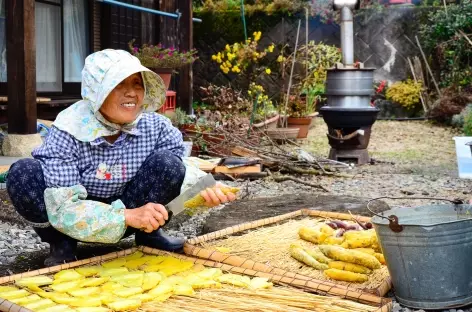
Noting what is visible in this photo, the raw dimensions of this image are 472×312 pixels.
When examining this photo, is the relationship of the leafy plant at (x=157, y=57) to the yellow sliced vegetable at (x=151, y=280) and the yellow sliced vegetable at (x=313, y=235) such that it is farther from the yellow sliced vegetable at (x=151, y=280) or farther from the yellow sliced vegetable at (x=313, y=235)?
the yellow sliced vegetable at (x=151, y=280)

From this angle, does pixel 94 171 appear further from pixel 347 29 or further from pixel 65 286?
pixel 347 29

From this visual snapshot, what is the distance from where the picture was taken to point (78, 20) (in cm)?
957

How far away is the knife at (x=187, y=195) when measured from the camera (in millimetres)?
2805

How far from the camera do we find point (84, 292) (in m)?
2.49

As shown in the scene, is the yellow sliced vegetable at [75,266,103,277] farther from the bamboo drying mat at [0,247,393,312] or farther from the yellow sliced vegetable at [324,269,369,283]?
the yellow sliced vegetable at [324,269,369,283]

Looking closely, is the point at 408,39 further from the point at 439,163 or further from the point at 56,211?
the point at 56,211

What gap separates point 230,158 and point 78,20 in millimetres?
4339

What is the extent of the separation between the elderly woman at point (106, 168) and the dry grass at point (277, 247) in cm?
29

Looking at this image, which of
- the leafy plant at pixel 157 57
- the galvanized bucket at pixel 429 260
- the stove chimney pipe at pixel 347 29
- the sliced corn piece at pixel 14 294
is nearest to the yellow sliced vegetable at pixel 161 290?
the sliced corn piece at pixel 14 294

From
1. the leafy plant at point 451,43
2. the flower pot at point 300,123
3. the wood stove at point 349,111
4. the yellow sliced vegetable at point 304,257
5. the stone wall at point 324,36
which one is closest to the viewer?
the yellow sliced vegetable at point 304,257

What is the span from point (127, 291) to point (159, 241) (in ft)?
1.97

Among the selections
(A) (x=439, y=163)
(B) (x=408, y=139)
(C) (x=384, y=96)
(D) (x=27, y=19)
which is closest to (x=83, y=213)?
(D) (x=27, y=19)

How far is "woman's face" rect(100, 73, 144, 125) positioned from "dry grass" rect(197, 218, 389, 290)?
72 cm

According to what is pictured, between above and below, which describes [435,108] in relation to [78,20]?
below
